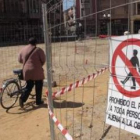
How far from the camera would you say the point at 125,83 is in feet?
10.1

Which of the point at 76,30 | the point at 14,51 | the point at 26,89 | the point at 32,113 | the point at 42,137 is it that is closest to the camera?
the point at 76,30

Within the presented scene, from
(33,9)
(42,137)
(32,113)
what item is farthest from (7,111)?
(33,9)

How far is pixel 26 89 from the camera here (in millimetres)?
7016

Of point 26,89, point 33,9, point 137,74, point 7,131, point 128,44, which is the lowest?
point 7,131

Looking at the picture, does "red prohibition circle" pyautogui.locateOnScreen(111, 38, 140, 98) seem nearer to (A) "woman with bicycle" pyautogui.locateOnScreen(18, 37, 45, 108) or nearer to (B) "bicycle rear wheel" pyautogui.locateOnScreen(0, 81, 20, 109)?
(A) "woman with bicycle" pyautogui.locateOnScreen(18, 37, 45, 108)

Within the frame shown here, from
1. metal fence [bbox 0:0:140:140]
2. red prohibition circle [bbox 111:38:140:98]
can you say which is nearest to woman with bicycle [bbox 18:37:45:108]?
metal fence [bbox 0:0:140:140]

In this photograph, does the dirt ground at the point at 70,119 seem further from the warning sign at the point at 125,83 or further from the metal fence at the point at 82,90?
the warning sign at the point at 125,83

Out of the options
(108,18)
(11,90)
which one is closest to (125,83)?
(108,18)

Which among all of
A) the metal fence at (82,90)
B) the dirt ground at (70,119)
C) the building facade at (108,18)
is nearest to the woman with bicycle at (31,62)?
the metal fence at (82,90)

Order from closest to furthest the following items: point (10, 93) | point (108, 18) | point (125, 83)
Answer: point (125, 83) → point (108, 18) → point (10, 93)

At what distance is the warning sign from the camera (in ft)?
9.45

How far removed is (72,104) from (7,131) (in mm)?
1727

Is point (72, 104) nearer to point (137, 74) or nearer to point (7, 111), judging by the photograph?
point (7, 111)

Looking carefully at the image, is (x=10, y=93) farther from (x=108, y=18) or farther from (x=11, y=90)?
(x=108, y=18)
